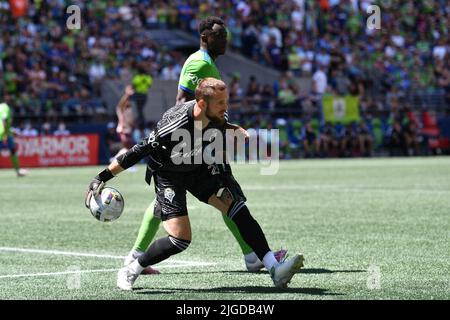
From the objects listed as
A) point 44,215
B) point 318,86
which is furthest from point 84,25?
point 44,215

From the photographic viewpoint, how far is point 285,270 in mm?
8227

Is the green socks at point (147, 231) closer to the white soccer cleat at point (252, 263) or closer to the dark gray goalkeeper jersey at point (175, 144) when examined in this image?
the dark gray goalkeeper jersey at point (175, 144)

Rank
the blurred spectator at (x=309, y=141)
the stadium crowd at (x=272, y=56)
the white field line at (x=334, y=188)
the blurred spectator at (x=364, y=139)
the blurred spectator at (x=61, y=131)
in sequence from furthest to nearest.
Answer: the blurred spectator at (x=364, y=139)
the blurred spectator at (x=309, y=141)
the stadium crowd at (x=272, y=56)
the blurred spectator at (x=61, y=131)
the white field line at (x=334, y=188)

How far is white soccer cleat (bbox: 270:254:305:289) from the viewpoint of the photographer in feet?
26.9

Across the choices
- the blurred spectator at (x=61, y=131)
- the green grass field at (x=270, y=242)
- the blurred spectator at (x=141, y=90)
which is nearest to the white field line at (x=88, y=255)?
the green grass field at (x=270, y=242)

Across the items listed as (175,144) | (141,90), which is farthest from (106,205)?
(141,90)

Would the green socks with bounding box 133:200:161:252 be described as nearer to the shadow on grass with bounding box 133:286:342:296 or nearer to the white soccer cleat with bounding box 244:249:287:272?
the shadow on grass with bounding box 133:286:342:296

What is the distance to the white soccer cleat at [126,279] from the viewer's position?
845cm

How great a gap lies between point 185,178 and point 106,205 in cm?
70

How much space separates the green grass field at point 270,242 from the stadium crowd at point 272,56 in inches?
553

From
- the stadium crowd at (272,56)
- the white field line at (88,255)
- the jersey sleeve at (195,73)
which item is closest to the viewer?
the jersey sleeve at (195,73)

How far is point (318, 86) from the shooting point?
137ft

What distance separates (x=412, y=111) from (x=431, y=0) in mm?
8225

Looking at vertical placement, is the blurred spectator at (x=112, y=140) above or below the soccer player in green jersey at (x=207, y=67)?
below
